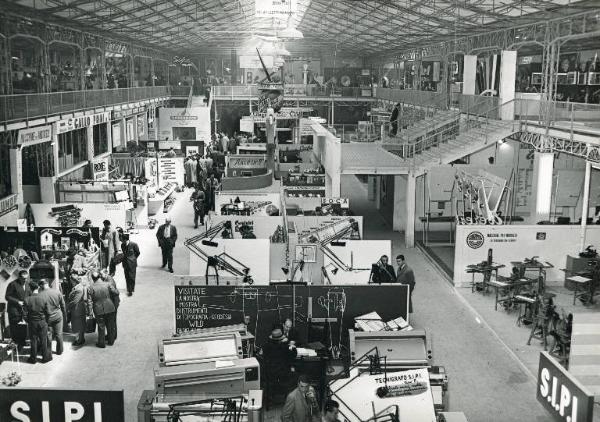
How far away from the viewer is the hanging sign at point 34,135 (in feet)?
68.9

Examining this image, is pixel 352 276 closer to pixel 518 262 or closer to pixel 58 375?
pixel 518 262

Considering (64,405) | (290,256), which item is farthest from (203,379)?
(290,256)

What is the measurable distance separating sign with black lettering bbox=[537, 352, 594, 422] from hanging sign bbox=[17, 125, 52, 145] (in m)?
18.9

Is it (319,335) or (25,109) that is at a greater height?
(25,109)

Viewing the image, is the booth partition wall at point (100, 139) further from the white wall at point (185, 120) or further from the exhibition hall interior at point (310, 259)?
the white wall at point (185, 120)

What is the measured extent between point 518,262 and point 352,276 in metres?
4.43

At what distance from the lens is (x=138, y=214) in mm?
23391

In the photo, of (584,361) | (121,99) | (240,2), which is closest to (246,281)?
(584,361)

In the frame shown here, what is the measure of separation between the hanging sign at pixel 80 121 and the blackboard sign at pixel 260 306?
15244mm

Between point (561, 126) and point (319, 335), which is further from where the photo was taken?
point (561, 126)

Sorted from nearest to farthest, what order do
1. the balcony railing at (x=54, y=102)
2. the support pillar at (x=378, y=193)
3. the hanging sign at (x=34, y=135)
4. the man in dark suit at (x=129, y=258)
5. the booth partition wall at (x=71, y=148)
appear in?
the man in dark suit at (x=129, y=258) < the balcony railing at (x=54, y=102) < the hanging sign at (x=34, y=135) < the support pillar at (x=378, y=193) < the booth partition wall at (x=71, y=148)

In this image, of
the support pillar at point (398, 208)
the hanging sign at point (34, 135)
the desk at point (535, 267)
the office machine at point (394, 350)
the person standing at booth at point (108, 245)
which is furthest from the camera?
the support pillar at point (398, 208)

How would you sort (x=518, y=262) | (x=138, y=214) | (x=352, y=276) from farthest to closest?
(x=138, y=214)
(x=518, y=262)
(x=352, y=276)

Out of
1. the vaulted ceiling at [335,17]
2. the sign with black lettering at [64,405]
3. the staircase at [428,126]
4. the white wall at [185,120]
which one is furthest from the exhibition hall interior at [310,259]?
the white wall at [185,120]
